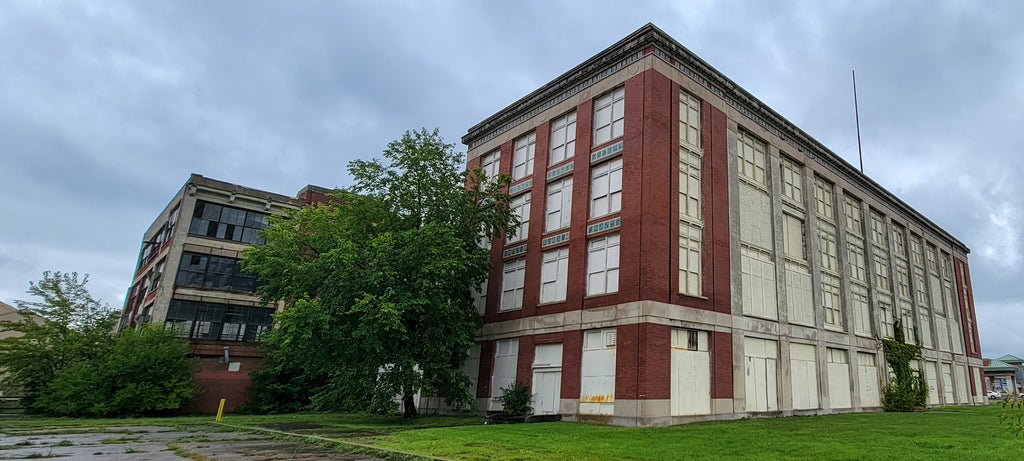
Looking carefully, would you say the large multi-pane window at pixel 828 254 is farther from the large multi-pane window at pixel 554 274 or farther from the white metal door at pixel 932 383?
the large multi-pane window at pixel 554 274

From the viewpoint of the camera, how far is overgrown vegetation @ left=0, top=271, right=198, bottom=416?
31.3 meters

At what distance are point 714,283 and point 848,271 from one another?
1523 centimetres

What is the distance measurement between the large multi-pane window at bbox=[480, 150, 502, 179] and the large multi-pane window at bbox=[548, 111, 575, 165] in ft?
15.1

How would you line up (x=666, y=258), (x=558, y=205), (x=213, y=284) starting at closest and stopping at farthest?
(x=666, y=258) < (x=558, y=205) < (x=213, y=284)

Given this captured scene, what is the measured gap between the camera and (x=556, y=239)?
1113 inches

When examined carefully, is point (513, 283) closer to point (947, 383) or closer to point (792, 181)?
point (792, 181)

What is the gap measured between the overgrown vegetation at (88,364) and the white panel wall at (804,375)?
32410 mm

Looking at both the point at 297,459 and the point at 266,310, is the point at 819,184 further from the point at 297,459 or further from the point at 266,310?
the point at 266,310

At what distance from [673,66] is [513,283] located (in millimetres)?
A: 12979

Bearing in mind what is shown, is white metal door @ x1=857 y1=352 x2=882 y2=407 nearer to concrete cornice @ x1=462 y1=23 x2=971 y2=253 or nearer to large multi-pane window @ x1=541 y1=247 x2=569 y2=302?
concrete cornice @ x1=462 y1=23 x2=971 y2=253

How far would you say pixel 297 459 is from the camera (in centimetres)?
1336

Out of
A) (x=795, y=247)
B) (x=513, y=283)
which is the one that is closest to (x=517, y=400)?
(x=513, y=283)

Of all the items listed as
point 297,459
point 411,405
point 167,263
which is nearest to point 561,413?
point 411,405

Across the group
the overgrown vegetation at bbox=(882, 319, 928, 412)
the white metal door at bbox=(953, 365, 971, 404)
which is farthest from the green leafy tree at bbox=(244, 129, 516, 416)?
the white metal door at bbox=(953, 365, 971, 404)
